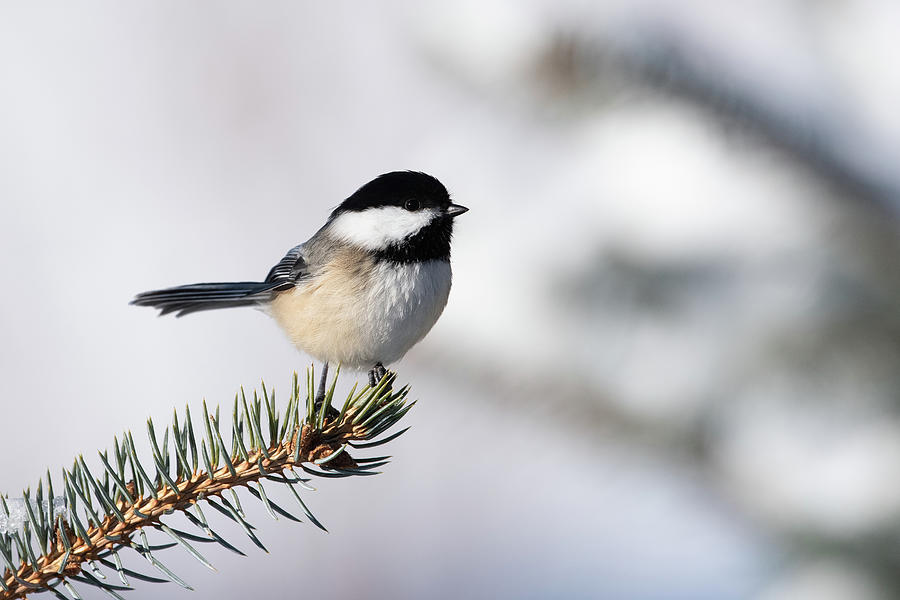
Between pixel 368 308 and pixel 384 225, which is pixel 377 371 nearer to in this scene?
pixel 368 308

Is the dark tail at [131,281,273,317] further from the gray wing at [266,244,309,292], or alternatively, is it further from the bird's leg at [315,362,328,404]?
the bird's leg at [315,362,328,404]

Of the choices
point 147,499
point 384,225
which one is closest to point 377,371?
point 384,225

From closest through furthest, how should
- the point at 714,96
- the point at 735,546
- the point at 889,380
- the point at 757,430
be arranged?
the point at 714,96
the point at 889,380
the point at 757,430
the point at 735,546

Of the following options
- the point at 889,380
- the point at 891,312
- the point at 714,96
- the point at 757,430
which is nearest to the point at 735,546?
the point at 757,430

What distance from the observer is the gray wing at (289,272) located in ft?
4.71

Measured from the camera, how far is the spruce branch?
0.68m

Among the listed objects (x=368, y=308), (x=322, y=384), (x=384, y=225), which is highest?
(x=384, y=225)

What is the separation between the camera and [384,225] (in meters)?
1.38

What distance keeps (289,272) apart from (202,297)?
172 mm

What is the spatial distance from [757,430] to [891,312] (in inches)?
13.3

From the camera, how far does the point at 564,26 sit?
125 centimetres

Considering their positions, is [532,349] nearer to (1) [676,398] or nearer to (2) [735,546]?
(1) [676,398]

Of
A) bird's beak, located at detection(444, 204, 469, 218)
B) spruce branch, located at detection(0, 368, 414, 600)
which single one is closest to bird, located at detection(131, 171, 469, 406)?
bird's beak, located at detection(444, 204, 469, 218)

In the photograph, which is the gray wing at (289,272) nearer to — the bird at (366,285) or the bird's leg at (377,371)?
the bird at (366,285)
